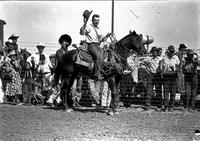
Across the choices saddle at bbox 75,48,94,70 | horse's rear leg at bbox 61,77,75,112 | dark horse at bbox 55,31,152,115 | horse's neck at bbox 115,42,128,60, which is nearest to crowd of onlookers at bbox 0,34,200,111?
horse's rear leg at bbox 61,77,75,112

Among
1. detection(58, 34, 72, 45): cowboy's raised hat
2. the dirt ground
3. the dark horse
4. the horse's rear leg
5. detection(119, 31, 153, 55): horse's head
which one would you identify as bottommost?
the dirt ground

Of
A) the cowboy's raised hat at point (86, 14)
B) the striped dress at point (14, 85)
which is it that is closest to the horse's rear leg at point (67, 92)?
the striped dress at point (14, 85)

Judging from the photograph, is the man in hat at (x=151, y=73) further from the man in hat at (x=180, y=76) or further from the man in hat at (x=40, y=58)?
the man in hat at (x=40, y=58)

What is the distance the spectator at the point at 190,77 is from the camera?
51.6 ft

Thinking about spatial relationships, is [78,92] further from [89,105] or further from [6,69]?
[6,69]

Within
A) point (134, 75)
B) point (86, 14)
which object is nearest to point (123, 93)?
point (134, 75)

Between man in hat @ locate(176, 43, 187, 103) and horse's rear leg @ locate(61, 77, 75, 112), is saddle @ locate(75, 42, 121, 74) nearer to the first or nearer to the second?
horse's rear leg @ locate(61, 77, 75, 112)

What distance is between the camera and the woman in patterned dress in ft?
54.7

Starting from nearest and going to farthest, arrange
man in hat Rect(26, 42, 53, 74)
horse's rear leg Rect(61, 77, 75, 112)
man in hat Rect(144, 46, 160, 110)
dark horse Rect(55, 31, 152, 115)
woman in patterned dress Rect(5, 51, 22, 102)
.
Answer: dark horse Rect(55, 31, 152, 115), horse's rear leg Rect(61, 77, 75, 112), man in hat Rect(144, 46, 160, 110), man in hat Rect(26, 42, 53, 74), woman in patterned dress Rect(5, 51, 22, 102)

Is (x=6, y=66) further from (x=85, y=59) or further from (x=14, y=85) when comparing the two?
(x=85, y=59)

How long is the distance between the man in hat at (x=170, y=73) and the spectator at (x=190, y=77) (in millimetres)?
337

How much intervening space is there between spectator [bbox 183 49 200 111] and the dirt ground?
1011 mm

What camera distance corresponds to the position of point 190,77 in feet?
51.9

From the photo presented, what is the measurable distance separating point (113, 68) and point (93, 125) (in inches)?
119
